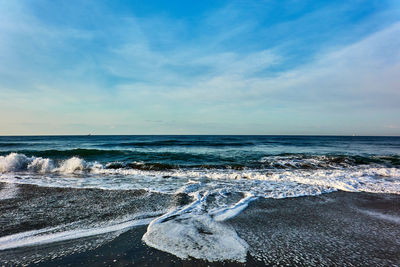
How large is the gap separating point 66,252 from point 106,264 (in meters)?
0.74

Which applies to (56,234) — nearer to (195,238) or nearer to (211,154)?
(195,238)

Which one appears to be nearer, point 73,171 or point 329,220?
point 329,220

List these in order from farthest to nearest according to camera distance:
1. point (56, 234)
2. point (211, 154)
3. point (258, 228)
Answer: point (211, 154) → point (258, 228) → point (56, 234)

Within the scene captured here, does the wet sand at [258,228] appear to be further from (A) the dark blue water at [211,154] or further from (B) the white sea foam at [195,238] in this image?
(A) the dark blue water at [211,154]

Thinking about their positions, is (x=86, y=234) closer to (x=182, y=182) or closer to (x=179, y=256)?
(x=179, y=256)

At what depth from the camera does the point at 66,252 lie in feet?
8.87

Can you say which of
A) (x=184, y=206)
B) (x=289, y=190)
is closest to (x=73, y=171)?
(x=184, y=206)

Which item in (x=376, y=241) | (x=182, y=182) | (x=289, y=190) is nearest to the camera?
(x=376, y=241)

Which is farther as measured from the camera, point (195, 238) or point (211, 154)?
point (211, 154)

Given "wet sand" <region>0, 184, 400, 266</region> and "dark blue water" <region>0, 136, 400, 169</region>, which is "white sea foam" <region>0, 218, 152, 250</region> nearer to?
"wet sand" <region>0, 184, 400, 266</region>

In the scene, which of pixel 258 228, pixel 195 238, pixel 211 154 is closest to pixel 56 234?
pixel 195 238

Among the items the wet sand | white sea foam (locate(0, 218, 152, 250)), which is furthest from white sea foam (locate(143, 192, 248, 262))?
white sea foam (locate(0, 218, 152, 250))

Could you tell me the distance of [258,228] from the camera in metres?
3.51

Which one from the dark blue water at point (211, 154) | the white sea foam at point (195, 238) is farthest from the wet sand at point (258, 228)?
the dark blue water at point (211, 154)
